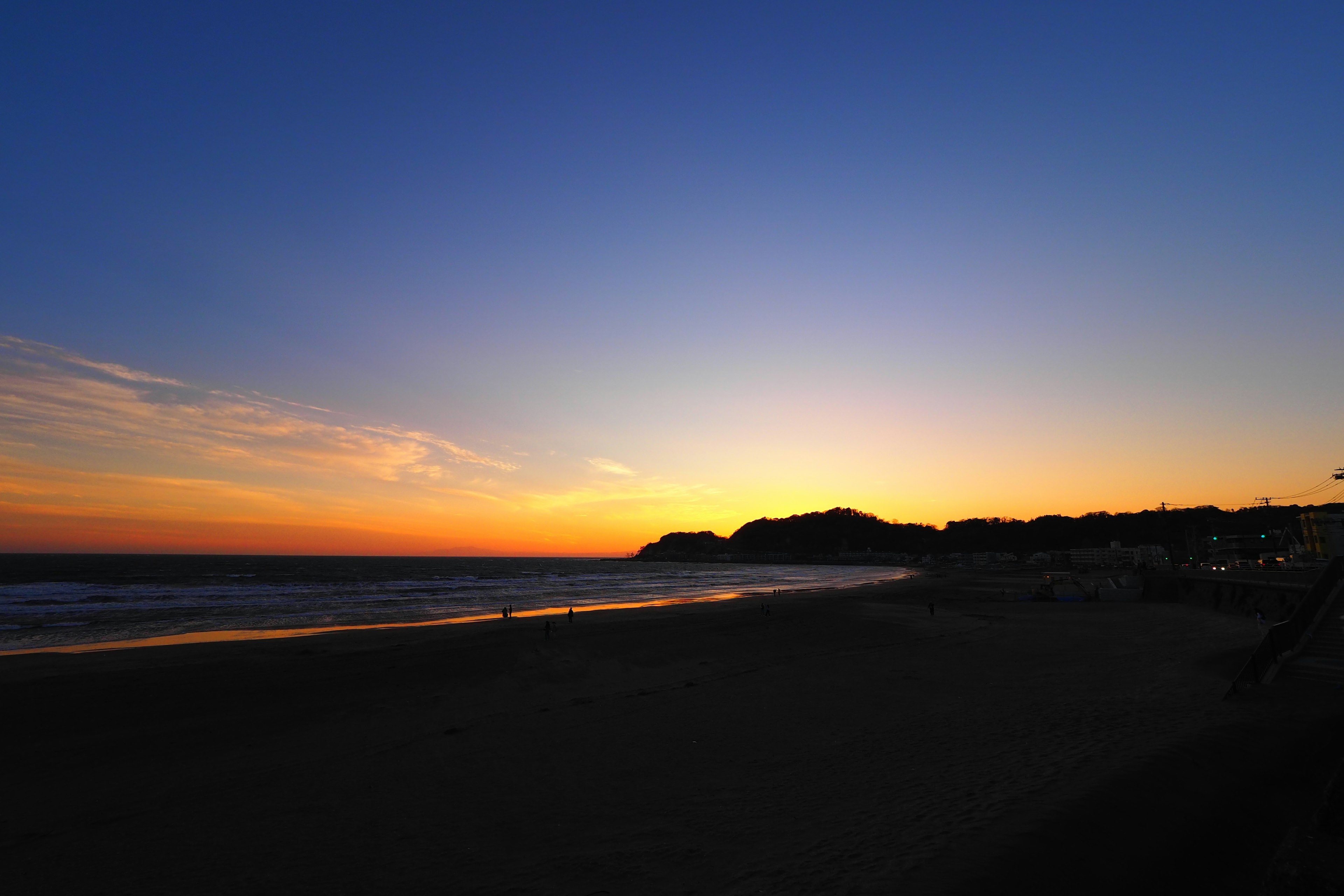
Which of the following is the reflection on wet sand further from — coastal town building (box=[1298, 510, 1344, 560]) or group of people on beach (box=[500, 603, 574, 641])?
coastal town building (box=[1298, 510, 1344, 560])

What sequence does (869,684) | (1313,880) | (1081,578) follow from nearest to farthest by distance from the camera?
(1313,880) < (869,684) < (1081,578)

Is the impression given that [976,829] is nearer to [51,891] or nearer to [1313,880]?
[1313,880]

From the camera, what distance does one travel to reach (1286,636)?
1555 cm

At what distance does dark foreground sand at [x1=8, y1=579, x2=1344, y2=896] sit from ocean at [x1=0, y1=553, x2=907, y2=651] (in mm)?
13298

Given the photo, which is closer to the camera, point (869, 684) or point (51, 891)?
point (51, 891)

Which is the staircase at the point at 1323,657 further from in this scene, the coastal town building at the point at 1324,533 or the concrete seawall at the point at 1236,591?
the coastal town building at the point at 1324,533

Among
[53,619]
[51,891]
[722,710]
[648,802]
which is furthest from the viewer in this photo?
[53,619]

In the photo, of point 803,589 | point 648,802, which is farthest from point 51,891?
point 803,589

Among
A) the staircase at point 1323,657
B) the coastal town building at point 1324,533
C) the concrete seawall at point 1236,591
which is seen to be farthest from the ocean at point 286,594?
the coastal town building at point 1324,533

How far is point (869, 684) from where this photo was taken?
17844mm

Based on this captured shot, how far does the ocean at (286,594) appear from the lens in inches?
1313

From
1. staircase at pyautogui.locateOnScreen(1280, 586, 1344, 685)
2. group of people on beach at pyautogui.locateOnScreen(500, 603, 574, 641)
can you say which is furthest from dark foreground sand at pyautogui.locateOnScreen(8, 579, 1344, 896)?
group of people on beach at pyautogui.locateOnScreen(500, 603, 574, 641)

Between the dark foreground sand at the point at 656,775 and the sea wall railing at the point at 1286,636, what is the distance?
77cm

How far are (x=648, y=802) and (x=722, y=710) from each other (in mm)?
6146
